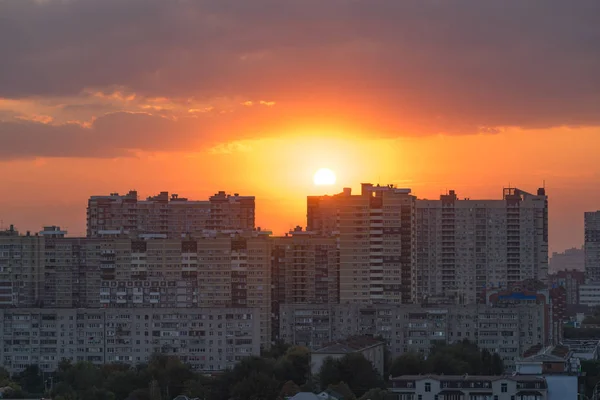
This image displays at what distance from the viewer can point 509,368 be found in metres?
63.9

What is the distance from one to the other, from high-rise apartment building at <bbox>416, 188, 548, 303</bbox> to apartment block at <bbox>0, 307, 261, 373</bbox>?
74.0 ft

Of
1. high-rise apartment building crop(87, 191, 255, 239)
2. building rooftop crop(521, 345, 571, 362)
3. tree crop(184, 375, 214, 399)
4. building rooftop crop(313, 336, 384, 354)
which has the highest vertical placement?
high-rise apartment building crop(87, 191, 255, 239)

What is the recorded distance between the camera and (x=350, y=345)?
189ft

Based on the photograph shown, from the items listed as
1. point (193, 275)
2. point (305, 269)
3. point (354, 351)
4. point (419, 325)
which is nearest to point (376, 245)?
point (305, 269)

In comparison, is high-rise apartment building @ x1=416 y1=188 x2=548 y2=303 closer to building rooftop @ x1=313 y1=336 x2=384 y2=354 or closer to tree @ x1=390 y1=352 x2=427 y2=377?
building rooftop @ x1=313 y1=336 x2=384 y2=354

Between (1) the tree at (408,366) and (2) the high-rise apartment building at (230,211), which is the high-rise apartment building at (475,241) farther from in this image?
(1) the tree at (408,366)

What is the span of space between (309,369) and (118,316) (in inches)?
433

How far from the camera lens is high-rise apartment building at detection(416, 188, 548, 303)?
8381cm

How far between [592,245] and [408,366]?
64.4 m

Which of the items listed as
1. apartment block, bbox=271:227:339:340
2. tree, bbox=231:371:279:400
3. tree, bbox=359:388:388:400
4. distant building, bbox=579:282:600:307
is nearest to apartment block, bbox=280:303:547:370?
apartment block, bbox=271:227:339:340

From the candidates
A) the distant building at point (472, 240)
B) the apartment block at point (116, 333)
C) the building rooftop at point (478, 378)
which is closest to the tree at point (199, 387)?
the building rooftop at point (478, 378)

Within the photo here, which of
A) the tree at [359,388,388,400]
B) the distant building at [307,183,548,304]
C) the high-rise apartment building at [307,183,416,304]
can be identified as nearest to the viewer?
the tree at [359,388,388,400]

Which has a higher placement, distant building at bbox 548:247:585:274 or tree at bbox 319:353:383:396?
distant building at bbox 548:247:585:274

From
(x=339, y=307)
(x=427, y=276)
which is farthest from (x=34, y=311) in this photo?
(x=427, y=276)
